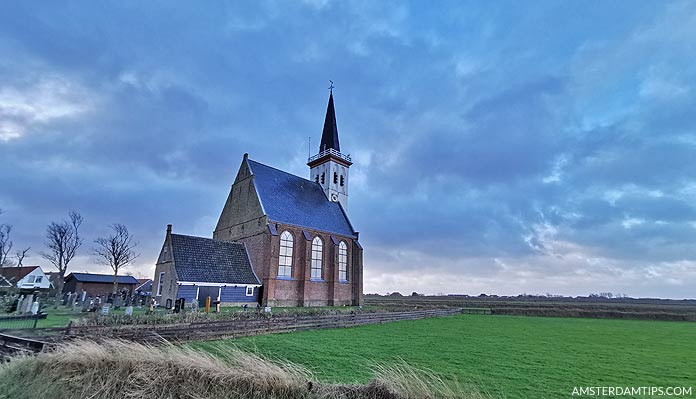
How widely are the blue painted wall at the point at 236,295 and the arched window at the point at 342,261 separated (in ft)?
38.0

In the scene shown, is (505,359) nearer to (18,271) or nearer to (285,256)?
(285,256)

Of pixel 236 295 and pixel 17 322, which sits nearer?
pixel 17 322

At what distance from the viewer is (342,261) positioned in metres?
41.8

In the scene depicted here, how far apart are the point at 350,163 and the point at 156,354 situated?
145 ft

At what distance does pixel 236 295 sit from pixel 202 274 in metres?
3.90

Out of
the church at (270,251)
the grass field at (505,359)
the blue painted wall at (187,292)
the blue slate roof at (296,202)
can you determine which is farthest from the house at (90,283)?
the grass field at (505,359)

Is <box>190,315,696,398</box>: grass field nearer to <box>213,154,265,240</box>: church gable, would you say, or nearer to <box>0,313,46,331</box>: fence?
<box>0,313,46,331</box>: fence

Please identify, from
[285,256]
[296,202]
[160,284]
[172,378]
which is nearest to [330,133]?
[296,202]

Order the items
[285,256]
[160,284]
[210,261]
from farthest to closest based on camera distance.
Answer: [285,256] → [210,261] → [160,284]

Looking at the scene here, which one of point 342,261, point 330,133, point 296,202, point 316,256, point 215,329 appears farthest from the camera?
point 330,133

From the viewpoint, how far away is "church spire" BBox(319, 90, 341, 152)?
50.2 metres

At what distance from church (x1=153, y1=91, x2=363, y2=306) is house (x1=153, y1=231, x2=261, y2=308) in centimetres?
8

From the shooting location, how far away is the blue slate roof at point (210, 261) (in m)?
28.0

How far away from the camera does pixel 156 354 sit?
7.52 metres
